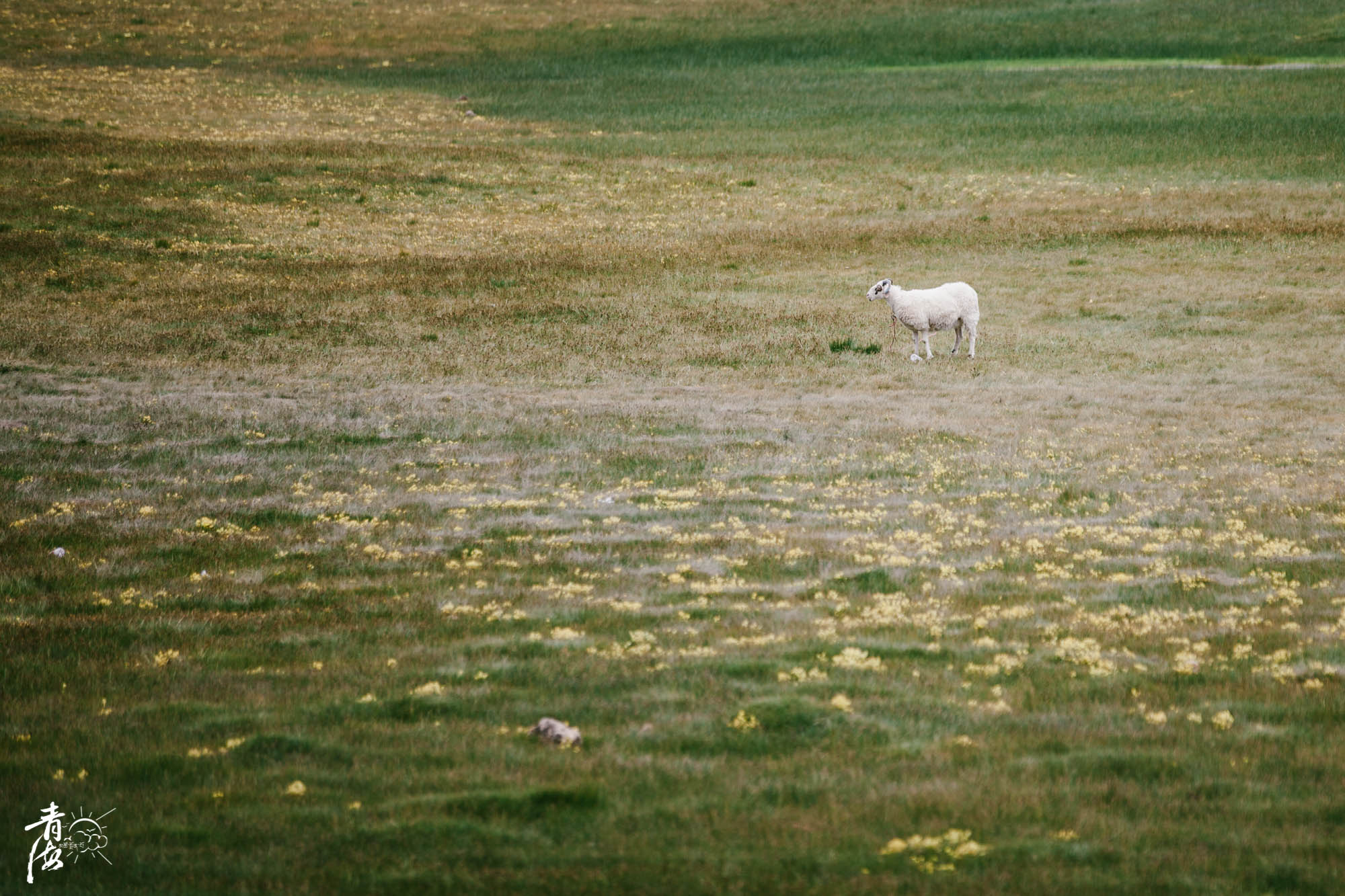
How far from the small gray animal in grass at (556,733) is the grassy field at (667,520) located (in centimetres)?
14

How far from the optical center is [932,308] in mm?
33938

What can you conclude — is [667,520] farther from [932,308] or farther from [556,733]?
[932,308]

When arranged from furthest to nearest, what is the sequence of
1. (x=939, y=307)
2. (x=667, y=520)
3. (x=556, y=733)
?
(x=939, y=307), (x=667, y=520), (x=556, y=733)

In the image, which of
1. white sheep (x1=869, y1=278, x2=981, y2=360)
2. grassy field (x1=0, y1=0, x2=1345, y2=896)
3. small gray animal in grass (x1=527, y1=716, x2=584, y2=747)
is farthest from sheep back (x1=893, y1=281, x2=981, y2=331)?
small gray animal in grass (x1=527, y1=716, x2=584, y2=747)

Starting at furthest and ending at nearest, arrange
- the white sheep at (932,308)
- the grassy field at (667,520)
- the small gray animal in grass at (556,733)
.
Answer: the white sheep at (932,308) → the small gray animal in grass at (556,733) → the grassy field at (667,520)

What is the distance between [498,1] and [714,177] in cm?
6159

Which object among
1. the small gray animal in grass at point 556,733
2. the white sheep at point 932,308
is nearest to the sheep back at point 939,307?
the white sheep at point 932,308

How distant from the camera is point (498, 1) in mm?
114625

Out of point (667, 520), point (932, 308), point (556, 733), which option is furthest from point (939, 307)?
point (556, 733)

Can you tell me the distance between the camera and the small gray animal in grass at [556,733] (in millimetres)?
11070

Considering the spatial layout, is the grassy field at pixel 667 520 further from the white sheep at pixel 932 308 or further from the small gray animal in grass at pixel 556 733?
the white sheep at pixel 932 308

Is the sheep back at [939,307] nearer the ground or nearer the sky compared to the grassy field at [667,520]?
nearer the sky

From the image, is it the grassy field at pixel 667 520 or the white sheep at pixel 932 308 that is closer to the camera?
the grassy field at pixel 667 520

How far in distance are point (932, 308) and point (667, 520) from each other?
660 inches
